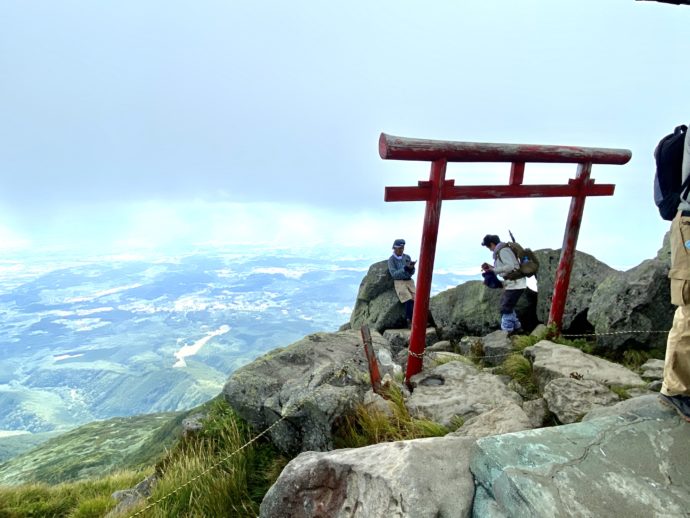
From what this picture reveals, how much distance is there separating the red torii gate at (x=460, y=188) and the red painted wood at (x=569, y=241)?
20mm

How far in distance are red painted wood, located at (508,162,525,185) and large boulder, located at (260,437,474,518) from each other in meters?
5.44

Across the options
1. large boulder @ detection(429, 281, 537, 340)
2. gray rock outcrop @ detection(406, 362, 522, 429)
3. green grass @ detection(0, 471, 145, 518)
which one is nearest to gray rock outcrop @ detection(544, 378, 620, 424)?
gray rock outcrop @ detection(406, 362, 522, 429)

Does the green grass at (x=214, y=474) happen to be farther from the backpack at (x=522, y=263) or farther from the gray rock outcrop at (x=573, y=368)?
the backpack at (x=522, y=263)

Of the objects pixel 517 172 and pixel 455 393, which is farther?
pixel 517 172

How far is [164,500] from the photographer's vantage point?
4852 mm

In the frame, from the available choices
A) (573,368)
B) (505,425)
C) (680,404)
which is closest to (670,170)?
(680,404)

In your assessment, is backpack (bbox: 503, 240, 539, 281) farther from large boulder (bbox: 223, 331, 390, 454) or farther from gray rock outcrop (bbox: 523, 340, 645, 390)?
large boulder (bbox: 223, 331, 390, 454)

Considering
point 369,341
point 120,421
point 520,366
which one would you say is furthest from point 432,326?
point 120,421

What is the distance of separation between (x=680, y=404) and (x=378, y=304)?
1258 centimetres

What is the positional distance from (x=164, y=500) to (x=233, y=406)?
1511mm

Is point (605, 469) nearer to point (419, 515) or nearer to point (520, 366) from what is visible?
point (419, 515)

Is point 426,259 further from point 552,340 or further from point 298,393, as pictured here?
point 552,340

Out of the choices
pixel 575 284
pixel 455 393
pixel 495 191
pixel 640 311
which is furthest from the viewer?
pixel 575 284

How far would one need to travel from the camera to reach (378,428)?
501cm
